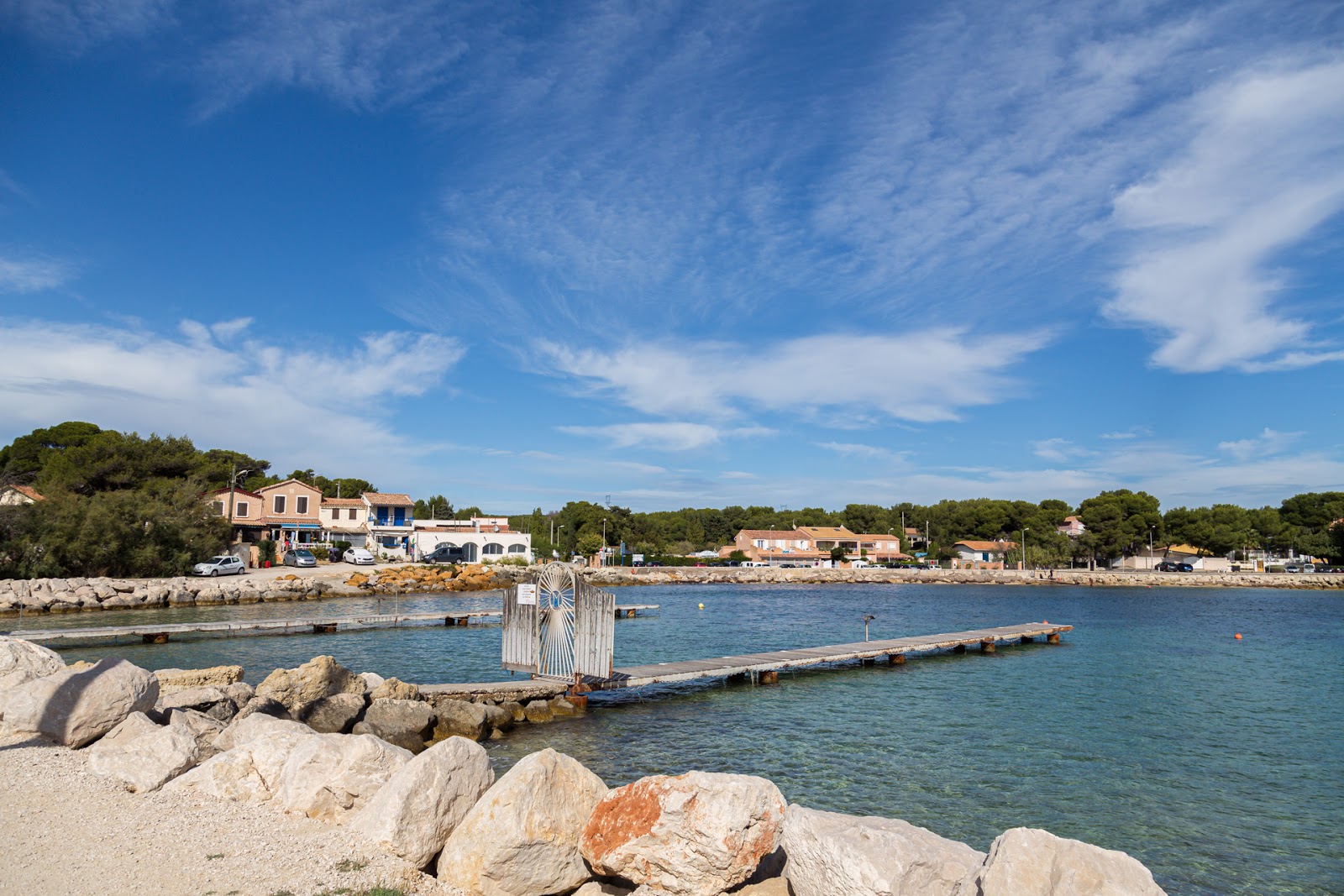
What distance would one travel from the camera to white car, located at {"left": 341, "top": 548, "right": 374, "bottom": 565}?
2489 inches

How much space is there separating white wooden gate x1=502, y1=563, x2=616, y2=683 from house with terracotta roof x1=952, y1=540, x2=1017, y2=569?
104 metres

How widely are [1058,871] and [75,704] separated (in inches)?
423

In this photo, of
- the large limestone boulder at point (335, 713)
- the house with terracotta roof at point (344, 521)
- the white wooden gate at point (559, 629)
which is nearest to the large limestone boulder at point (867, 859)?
the large limestone boulder at point (335, 713)

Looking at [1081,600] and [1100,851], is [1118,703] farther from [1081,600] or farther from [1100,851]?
[1081,600]

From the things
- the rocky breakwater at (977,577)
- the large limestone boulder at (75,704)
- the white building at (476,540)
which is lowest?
the rocky breakwater at (977,577)

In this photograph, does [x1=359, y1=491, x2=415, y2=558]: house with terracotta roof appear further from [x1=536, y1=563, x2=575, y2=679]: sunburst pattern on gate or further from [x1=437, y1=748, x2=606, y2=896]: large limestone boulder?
[x1=437, y1=748, x2=606, y2=896]: large limestone boulder

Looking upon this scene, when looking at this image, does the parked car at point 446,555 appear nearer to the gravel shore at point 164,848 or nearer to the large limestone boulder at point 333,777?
the gravel shore at point 164,848

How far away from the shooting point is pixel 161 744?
29.3ft

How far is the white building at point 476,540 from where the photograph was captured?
7331cm

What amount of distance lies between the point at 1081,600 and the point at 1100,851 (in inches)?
2845

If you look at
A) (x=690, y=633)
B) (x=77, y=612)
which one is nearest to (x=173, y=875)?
(x=690, y=633)

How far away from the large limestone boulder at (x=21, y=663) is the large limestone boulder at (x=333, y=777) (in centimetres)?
514

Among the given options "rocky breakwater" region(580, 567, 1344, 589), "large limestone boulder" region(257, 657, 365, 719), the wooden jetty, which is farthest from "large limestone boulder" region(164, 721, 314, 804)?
"rocky breakwater" region(580, 567, 1344, 589)

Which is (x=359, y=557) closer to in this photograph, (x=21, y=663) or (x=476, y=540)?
(x=476, y=540)
